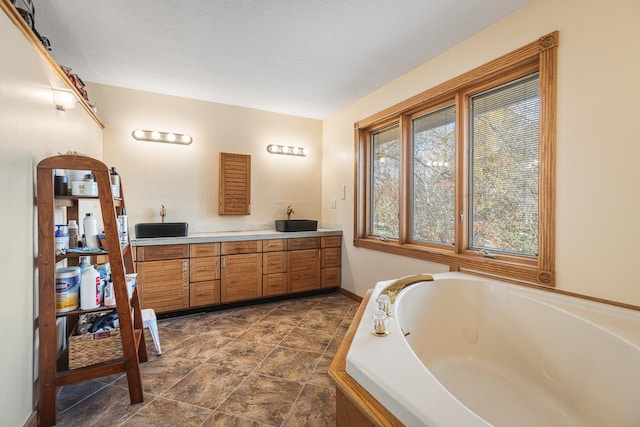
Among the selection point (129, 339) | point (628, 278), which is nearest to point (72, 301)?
point (129, 339)

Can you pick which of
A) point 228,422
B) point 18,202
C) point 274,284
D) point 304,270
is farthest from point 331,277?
point 18,202

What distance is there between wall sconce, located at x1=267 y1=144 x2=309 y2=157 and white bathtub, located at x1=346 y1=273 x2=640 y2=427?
258 centimetres

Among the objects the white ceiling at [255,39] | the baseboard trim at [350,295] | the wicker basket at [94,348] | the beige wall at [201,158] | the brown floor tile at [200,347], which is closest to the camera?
the wicker basket at [94,348]

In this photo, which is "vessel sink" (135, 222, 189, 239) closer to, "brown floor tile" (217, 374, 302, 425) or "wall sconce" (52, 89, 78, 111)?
"wall sconce" (52, 89, 78, 111)

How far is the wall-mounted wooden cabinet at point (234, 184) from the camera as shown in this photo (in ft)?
11.7

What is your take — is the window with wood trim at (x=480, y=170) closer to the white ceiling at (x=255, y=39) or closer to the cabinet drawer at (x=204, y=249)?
the white ceiling at (x=255, y=39)

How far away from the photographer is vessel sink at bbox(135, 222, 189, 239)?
9.71ft

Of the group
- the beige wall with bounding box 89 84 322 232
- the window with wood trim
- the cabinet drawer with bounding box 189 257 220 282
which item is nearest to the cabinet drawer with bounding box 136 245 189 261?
the cabinet drawer with bounding box 189 257 220 282

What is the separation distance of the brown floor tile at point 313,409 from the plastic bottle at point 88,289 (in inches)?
49.0

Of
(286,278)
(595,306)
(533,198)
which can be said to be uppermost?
(533,198)

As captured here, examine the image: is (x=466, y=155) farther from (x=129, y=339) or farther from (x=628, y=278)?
(x=129, y=339)

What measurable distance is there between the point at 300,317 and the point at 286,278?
0.62 meters

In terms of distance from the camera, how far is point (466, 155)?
2350 millimetres

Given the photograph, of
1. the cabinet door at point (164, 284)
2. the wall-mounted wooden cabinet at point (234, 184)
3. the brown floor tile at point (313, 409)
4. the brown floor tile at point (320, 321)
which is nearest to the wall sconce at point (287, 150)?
the wall-mounted wooden cabinet at point (234, 184)
